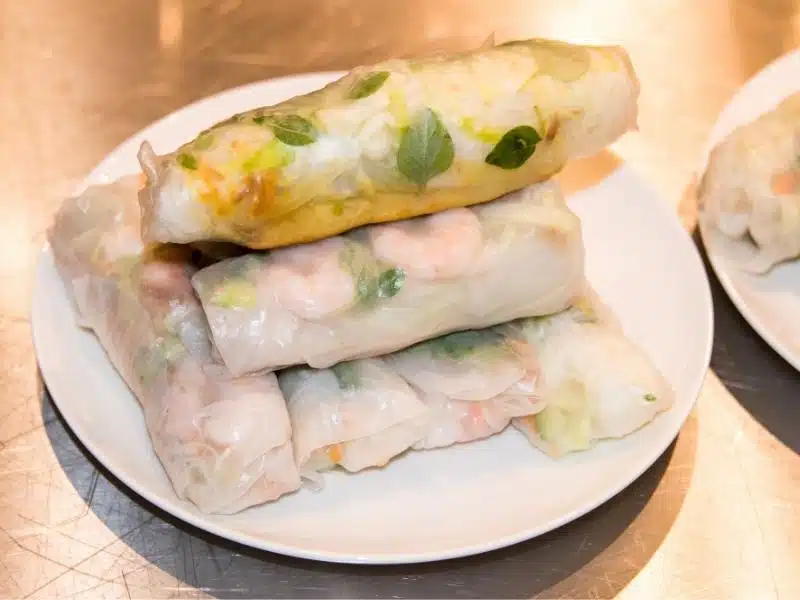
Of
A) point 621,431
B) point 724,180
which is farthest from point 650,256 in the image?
point 621,431

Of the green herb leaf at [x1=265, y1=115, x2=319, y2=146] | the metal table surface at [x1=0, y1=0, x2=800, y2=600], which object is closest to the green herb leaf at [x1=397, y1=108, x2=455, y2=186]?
the green herb leaf at [x1=265, y1=115, x2=319, y2=146]

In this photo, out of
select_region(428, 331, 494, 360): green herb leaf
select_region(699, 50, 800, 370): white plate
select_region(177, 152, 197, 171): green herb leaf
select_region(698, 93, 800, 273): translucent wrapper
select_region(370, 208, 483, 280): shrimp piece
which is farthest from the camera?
select_region(698, 93, 800, 273): translucent wrapper

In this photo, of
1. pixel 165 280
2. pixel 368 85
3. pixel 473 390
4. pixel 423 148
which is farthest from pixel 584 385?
pixel 165 280

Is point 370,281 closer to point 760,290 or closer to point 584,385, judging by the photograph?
point 584,385

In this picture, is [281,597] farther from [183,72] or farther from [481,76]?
[183,72]

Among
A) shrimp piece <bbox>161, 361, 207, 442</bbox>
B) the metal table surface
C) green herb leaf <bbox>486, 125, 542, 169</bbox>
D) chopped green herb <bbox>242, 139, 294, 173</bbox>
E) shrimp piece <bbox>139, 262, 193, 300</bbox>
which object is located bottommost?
the metal table surface

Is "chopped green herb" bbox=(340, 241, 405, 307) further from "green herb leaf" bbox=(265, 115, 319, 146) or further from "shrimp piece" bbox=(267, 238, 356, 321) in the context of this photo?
"green herb leaf" bbox=(265, 115, 319, 146)
